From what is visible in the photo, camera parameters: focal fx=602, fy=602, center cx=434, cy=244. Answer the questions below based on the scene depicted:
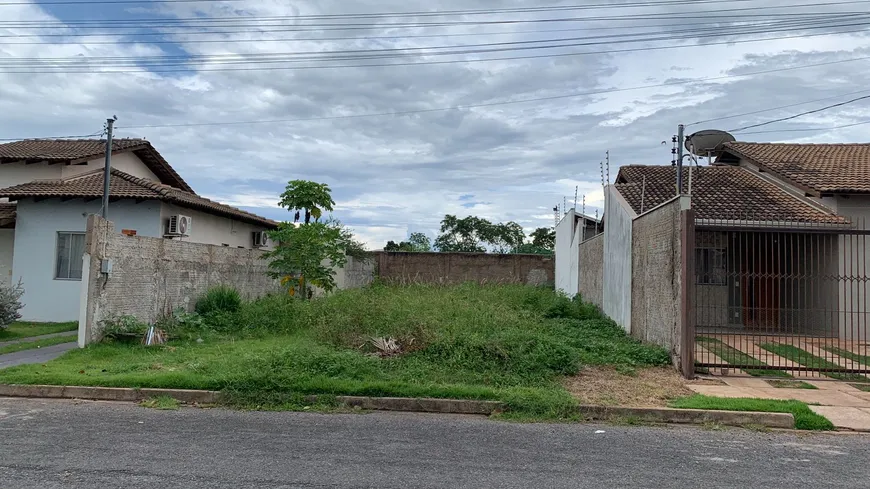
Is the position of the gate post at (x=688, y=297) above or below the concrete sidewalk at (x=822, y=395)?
above

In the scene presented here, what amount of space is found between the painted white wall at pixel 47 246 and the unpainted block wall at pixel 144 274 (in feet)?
9.31

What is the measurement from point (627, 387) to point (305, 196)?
432 inches

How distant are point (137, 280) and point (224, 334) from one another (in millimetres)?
1999

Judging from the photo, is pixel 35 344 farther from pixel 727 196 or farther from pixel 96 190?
pixel 727 196

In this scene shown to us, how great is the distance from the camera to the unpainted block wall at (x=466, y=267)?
28.2 metres

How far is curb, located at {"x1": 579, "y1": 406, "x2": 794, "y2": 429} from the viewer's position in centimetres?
673

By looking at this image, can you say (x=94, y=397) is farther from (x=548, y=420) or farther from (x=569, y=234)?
(x=569, y=234)

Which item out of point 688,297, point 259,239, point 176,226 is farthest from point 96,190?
point 688,297

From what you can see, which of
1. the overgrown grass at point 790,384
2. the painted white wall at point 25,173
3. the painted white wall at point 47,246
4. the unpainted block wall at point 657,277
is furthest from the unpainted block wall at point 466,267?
the overgrown grass at point 790,384

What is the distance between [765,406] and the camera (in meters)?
7.00

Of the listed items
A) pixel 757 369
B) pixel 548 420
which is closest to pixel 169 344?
pixel 548 420

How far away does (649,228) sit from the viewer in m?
11.2

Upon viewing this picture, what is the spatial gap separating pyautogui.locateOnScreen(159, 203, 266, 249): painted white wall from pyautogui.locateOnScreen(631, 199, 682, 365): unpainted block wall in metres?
12.6

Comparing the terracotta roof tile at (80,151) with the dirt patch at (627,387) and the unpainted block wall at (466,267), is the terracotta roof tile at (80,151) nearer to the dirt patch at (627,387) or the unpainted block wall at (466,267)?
the unpainted block wall at (466,267)
